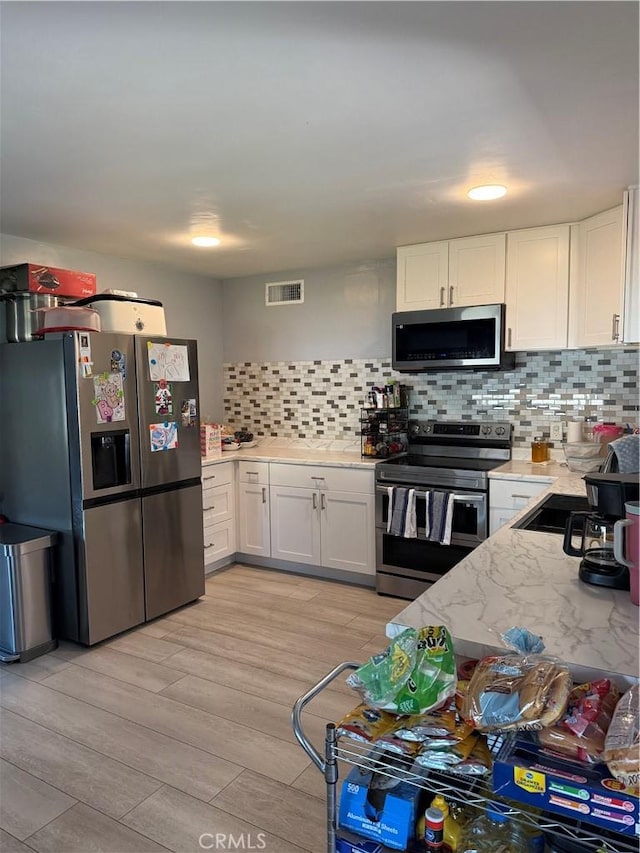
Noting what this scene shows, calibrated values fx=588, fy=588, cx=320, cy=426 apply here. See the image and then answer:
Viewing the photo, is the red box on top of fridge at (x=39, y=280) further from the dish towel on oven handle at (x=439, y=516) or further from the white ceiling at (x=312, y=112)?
the dish towel on oven handle at (x=439, y=516)

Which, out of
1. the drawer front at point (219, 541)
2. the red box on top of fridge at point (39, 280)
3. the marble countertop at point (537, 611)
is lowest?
the drawer front at point (219, 541)

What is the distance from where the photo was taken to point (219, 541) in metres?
4.29

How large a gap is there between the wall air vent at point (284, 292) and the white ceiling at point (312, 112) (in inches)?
54.9

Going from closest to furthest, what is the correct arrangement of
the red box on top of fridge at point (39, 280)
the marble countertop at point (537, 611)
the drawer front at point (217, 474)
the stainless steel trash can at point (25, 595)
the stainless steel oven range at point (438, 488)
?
the marble countertop at point (537, 611), the stainless steel trash can at point (25, 595), the red box on top of fridge at point (39, 280), the stainless steel oven range at point (438, 488), the drawer front at point (217, 474)

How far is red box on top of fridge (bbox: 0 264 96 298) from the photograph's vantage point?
10.6 ft

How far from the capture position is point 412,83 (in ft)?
5.78

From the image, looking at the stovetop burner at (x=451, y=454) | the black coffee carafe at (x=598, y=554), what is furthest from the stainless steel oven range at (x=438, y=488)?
the black coffee carafe at (x=598, y=554)

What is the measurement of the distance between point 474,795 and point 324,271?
4.08 m

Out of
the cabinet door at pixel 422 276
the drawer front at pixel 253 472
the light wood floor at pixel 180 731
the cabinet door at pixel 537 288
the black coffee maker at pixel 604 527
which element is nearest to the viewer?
the black coffee maker at pixel 604 527

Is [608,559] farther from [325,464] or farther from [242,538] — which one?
[242,538]

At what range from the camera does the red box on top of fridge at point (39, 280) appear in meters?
3.22

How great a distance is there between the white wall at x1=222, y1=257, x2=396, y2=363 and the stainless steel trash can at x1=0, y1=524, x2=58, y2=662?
2.41 m

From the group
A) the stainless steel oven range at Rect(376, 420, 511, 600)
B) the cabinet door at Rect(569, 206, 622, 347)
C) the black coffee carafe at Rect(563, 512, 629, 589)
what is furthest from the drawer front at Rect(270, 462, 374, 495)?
the black coffee carafe at Rect(563, 512, 629, 589)

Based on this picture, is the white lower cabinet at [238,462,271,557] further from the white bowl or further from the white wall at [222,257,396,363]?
the white bowl
